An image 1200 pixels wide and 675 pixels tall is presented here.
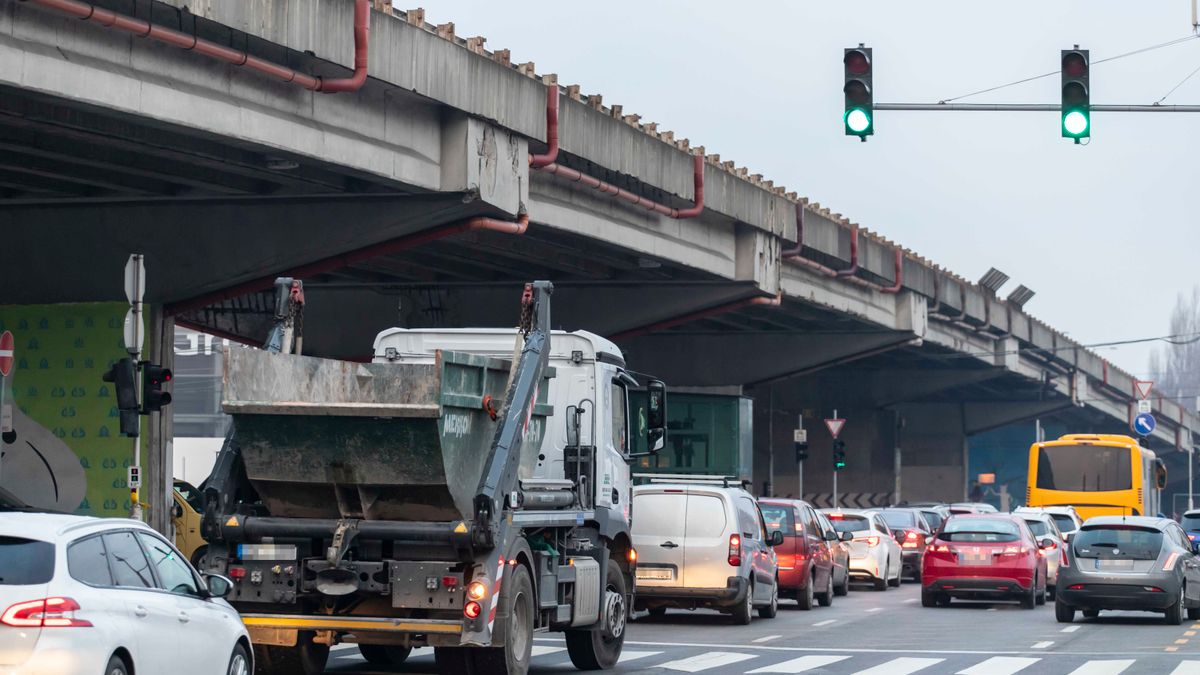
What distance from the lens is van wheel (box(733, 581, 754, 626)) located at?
80.3 ft

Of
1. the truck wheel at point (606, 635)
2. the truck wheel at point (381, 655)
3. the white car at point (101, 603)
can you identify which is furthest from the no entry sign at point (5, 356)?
the white car at point (101, 603)

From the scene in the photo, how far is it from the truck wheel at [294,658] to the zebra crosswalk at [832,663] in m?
1.09

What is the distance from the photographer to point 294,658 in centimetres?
1557

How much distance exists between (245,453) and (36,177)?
12.7m

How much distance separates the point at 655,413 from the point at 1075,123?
5.30 metres

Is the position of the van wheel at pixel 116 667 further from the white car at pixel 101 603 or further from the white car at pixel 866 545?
the white car at pixel 866 545

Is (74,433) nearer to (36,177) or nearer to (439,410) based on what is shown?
(36,177)

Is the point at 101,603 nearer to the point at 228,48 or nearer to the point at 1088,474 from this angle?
the point at 228,48

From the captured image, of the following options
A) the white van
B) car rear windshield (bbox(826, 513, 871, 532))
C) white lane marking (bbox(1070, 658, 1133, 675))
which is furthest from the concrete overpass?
white lane marking (bbox(1070, 658, 1133, 675))

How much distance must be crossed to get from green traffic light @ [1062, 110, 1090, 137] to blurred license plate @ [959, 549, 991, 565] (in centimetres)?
1119

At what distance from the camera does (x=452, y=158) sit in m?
26.6

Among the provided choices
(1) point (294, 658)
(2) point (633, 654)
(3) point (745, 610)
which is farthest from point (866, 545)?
(1) point (294, 658)

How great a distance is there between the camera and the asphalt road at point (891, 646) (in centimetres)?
1847

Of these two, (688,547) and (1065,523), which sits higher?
(688,547)
